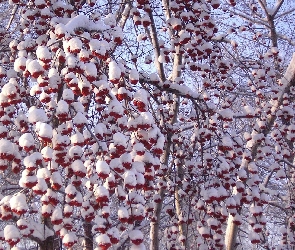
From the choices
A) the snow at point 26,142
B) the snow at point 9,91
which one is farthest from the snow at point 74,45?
the snow at point 26,142

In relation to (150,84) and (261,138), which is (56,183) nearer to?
(150,84)

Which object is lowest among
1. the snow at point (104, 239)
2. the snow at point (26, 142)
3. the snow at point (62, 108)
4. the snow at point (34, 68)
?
the snow at point (104, 239)

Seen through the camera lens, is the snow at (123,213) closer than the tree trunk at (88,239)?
Yes

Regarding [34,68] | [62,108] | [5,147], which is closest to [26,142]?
[5,147]

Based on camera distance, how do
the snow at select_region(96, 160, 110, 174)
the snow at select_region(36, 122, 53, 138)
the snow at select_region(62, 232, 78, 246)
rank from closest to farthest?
the snow at select_region(36, 122, 53, 138), the snow at select_region(96, 160, 110, 174), the snow at select_region(62, 232, 78, 246)

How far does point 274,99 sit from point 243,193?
1.71 metres

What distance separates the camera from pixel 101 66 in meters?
2.76

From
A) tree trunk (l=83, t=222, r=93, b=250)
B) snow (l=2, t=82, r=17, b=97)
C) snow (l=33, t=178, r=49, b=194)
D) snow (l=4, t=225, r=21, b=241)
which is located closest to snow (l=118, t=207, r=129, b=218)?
snow (l=33, t=178, r=49, b=194)

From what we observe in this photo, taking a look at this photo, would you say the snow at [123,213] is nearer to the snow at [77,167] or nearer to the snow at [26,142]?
the snow at [77,167]

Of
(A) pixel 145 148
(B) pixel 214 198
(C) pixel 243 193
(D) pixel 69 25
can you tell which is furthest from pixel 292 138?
(D) pixel 69 25

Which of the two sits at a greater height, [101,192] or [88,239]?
[101,192]

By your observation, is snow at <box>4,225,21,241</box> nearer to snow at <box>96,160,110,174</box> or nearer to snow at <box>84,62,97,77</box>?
snow at <box>96,160,110,174</box>

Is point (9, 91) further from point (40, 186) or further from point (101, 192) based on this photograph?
point (101, 192)

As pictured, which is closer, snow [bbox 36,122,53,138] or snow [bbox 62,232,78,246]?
snow [bbox 36,122,53,138]
